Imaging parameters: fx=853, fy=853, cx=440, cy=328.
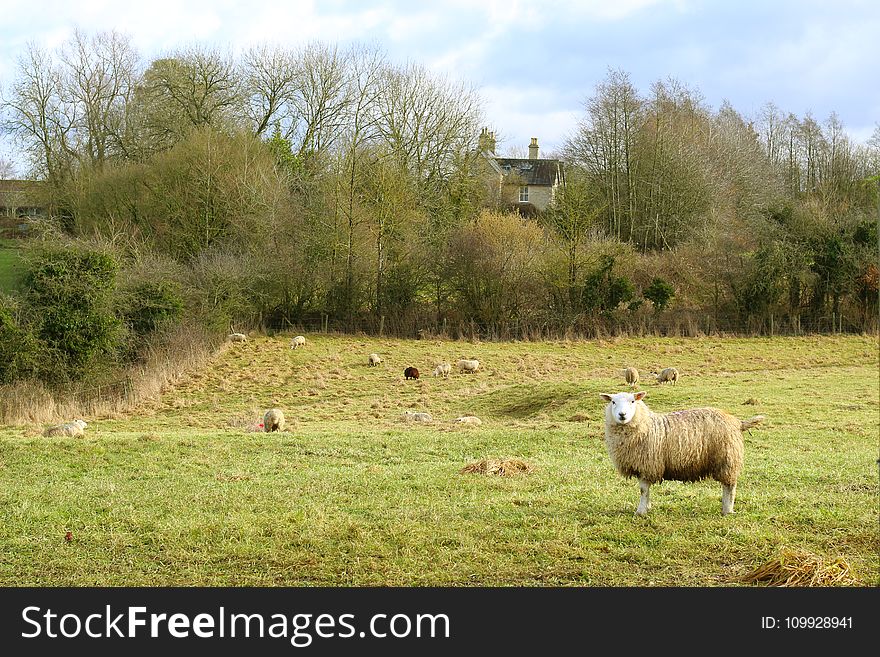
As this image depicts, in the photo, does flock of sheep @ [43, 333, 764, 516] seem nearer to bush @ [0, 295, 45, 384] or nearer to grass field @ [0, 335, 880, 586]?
grass field @ [0, 335, 880, 586]

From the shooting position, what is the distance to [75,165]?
4906cm

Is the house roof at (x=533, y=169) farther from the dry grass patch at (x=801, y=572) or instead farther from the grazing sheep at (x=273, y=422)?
the dry grass patch at (x=801, y=572)

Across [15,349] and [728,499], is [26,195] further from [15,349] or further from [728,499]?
[728,499]

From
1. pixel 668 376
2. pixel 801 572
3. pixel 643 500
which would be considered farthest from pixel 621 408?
pixel 668 376

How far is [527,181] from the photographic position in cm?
6981

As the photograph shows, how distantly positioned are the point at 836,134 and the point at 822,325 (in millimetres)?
24117

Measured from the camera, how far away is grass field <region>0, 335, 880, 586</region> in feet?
25.9

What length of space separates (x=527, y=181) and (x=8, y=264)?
3893cm

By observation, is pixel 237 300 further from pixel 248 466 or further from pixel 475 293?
pixel 248 466

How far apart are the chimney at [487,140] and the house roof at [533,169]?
43.9 feet

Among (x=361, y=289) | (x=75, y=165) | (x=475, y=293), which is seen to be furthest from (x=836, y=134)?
(x=75, y=165)

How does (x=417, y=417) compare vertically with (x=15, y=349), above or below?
below

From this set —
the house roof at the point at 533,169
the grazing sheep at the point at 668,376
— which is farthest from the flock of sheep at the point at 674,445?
the house roof at the point at 533,169

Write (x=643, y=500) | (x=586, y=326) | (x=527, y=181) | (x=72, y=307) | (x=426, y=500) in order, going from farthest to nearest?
1. (x=527, y=181)
2. (x=586, y=326)
3. (x=72, y=307)
4. (x=426, y=500)
5. (x=643, y=500)
